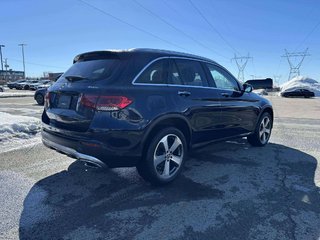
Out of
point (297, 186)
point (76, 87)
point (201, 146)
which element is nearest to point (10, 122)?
point (76, 87)

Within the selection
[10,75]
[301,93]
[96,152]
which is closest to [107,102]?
[96,152]

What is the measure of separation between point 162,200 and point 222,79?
8.66 feet

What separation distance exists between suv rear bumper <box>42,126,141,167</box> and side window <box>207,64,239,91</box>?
2.22 meters

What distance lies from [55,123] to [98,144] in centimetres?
87

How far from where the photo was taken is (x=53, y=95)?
12.9 feet

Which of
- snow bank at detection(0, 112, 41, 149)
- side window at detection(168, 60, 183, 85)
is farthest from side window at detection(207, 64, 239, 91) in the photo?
snow bank at detection(0, 112, 41, 149)

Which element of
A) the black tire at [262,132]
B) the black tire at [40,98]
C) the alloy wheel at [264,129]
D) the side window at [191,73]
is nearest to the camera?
the side window at [191,73]

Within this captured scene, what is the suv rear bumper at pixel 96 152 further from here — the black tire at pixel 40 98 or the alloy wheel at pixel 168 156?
the black tire at pixel 40 98

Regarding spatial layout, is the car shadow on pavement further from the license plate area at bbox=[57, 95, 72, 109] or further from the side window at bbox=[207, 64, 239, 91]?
the side window at bbox=[207, 64, 239, 91]

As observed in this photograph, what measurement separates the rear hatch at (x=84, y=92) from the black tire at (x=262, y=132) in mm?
3847

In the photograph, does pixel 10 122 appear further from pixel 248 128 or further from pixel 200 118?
pixel 248 128

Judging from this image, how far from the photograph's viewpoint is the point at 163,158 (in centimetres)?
397

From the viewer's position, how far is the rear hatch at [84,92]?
131 inches

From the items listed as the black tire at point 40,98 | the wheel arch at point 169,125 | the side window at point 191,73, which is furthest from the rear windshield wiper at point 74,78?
the black tire at point 40,98
